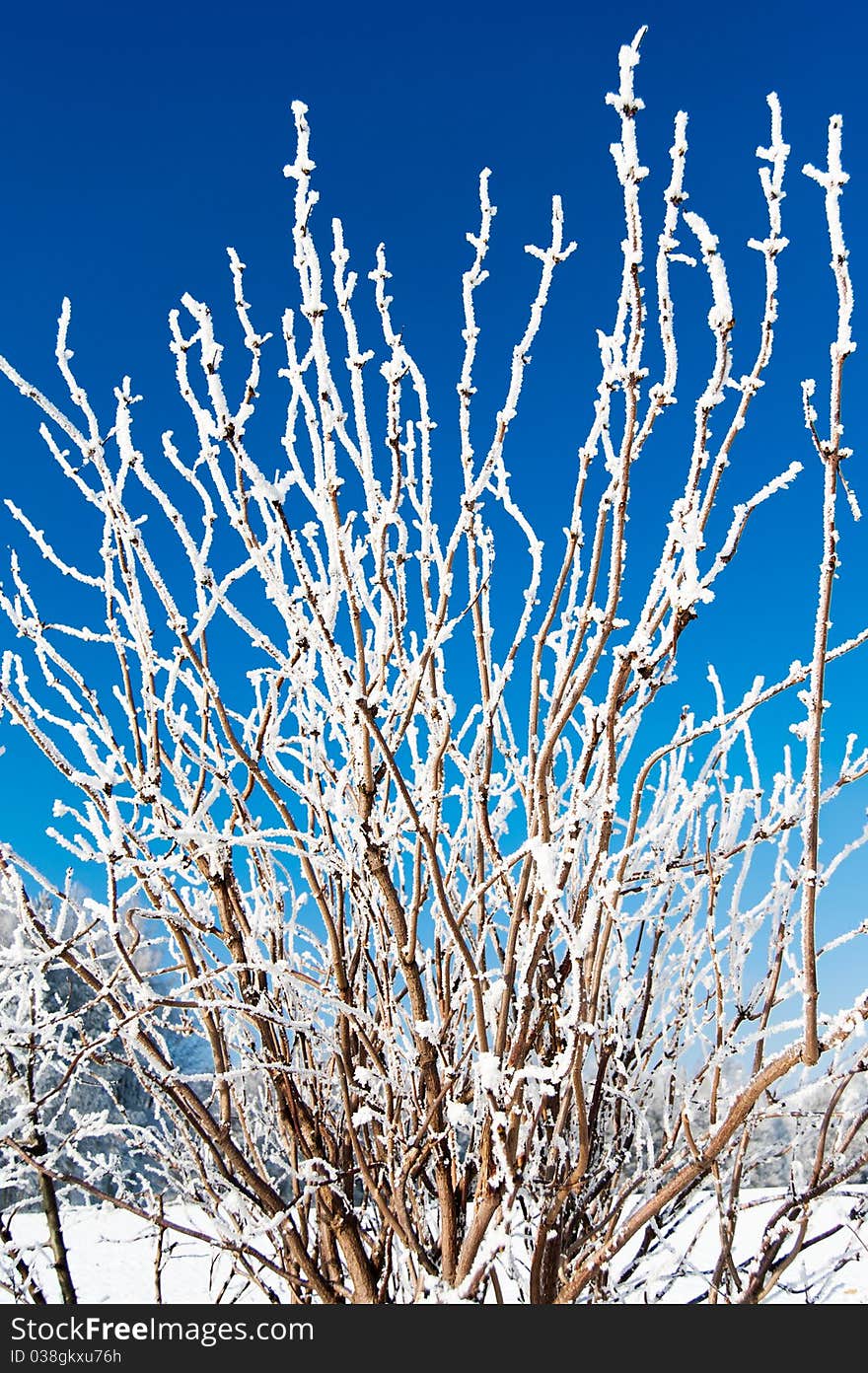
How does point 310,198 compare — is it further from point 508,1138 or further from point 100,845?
point 508,1138

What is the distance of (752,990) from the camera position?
1.77m

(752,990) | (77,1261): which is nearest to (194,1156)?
(752,990)

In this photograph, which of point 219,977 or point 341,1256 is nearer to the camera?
point 219,977

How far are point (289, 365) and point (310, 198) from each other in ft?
0.90

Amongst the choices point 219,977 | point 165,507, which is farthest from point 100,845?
point 165,507

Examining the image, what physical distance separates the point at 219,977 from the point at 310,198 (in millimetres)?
1180

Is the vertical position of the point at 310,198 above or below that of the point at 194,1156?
above

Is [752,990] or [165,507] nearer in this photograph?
[165,507]

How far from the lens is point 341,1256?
167cm

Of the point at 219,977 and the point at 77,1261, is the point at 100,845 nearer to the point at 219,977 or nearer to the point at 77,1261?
the point at 219,977

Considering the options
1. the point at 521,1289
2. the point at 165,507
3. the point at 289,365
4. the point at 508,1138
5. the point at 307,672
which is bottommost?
the point at 521,1289

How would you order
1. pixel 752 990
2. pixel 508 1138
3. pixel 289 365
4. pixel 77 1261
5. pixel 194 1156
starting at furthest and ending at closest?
pixel 77 1261 → pixel 752 990 → pixel 194 1156 → pixel 289 365 → pixel 508 1138

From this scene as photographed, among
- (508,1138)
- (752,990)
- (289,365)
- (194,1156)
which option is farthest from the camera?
(752,990)

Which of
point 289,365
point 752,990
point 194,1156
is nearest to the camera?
point 289,365
